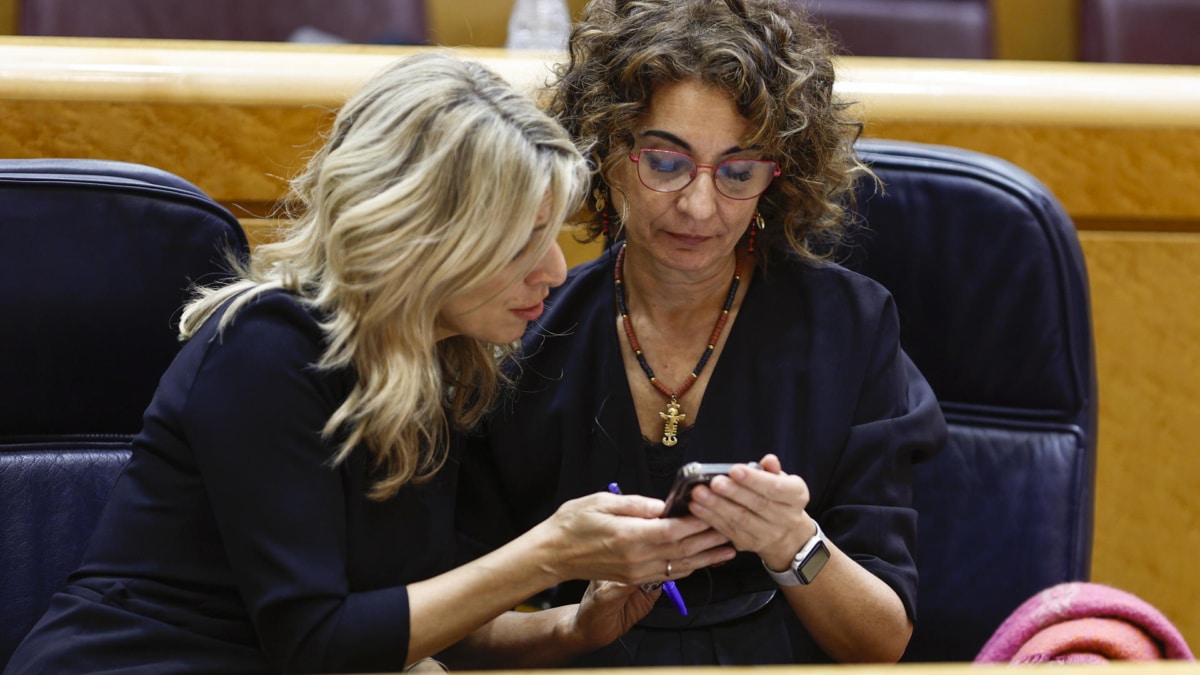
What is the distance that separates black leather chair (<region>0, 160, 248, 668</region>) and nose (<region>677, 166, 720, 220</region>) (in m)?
0.44

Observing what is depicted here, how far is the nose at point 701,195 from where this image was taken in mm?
1224

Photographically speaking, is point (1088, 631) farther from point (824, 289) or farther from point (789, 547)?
point (824, 289)

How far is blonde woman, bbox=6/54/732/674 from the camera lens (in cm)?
104

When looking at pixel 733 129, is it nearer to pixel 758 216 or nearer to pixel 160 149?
pixel 758 216

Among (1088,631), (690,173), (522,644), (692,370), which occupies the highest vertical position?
(690,173)

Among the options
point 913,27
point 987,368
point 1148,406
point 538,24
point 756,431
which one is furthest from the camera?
point 913,27

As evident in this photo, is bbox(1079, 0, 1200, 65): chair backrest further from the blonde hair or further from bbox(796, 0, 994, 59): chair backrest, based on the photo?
the blonde hair

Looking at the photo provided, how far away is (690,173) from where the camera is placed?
4.07 feet

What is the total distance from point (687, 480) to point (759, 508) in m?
0.08

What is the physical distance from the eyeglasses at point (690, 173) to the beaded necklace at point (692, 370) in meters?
0.13

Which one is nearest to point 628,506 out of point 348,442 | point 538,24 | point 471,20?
point 348,442

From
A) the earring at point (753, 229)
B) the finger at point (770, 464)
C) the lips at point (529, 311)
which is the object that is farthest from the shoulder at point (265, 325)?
the earring at point (753, 229)

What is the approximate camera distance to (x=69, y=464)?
4.20ft

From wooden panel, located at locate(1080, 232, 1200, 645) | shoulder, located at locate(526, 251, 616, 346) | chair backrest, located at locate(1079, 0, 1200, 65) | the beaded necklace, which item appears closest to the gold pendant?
the beaded necklace
